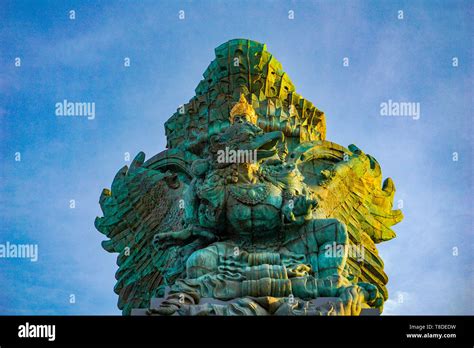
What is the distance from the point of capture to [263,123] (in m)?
20.6

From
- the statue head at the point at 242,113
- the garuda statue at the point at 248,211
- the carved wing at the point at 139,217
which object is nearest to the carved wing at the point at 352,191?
the garuda statue at the point at 248,211

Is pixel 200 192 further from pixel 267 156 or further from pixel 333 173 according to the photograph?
pixel 333 173

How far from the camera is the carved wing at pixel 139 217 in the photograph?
19.7m

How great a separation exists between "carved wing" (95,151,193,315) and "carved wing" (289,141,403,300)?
8.51 ft

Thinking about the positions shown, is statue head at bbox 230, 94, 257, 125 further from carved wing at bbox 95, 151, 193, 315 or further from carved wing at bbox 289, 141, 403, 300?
carved wing at bbox 95, 151, 193, 315

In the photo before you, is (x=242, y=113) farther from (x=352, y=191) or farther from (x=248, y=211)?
(x=352, y=191)

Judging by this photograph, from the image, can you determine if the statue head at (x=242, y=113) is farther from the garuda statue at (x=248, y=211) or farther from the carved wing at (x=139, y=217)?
the carved wing at (x=139, y=217)

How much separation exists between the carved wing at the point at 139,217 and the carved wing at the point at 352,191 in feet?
8.51

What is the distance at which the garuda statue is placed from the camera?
15.6 meters

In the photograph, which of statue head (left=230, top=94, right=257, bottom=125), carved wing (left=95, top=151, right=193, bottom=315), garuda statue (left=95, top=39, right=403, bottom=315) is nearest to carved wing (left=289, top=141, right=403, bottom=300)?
garuda statue (left=95, top=39, right=403, bottom=315)
